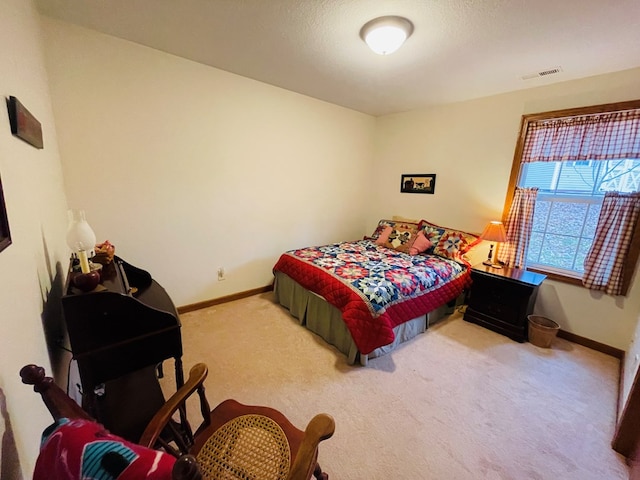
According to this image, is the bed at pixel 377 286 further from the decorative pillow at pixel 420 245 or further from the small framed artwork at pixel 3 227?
the small framed artwork at pixel 3 227

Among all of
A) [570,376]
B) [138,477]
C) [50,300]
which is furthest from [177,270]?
[570,376]

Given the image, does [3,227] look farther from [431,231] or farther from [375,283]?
[431,231]

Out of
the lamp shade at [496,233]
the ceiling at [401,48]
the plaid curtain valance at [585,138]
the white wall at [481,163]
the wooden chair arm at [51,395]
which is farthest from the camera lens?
the lamp shade at [496,233]

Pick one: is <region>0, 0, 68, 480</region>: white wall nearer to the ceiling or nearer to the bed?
the ceiling

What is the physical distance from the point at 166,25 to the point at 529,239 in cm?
376

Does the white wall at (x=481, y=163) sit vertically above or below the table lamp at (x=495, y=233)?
above

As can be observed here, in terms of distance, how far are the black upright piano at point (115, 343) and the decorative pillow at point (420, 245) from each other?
2707 millimetres

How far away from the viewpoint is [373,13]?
1.71 metres

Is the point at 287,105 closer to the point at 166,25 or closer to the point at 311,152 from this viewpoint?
the point at 311,152

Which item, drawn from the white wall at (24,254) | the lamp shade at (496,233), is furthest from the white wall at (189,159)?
the lamp shade at (496,233)

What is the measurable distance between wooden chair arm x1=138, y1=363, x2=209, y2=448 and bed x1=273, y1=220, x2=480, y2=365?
1268 millimetres

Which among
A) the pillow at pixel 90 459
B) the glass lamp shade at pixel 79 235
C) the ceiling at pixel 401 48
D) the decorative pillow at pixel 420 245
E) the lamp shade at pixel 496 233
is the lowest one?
the decorative pillow at pixel 420 245

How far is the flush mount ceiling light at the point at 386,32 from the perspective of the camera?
1746 millimetres

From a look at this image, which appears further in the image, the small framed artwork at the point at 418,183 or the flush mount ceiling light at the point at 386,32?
the small framed artwork at the point at 418,183
